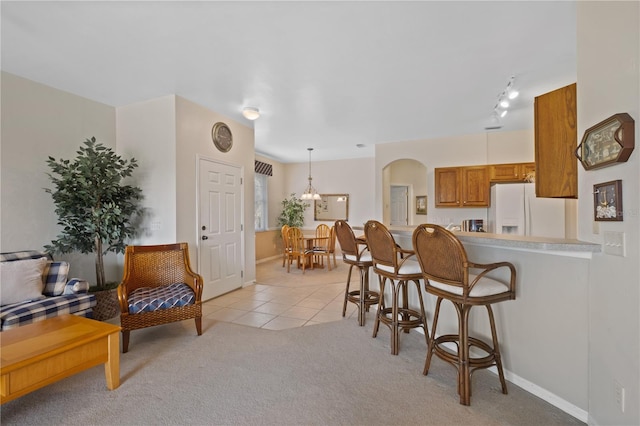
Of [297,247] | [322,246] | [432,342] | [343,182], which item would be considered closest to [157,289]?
[432,342]

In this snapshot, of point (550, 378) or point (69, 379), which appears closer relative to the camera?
point (550, 378)

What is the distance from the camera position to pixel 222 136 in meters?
4.10

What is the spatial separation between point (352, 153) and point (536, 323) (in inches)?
211

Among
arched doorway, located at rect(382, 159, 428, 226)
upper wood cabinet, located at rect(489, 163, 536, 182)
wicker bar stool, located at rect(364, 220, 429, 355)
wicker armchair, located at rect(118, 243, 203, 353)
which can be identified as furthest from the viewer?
arched doorway, located at rect(382, 159, 428, 226)

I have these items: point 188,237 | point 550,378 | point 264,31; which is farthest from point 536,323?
point 188,237

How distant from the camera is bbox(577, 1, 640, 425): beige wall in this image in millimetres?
1272

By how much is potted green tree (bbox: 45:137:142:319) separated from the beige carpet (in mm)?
1233

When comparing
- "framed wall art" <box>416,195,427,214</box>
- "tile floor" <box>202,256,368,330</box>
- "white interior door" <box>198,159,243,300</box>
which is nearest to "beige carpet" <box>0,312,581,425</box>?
"tile floor" <box>202,256,368,330</box>

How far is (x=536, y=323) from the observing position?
1836 millimetres

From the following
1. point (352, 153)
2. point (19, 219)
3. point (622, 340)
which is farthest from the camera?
point (352, 153)

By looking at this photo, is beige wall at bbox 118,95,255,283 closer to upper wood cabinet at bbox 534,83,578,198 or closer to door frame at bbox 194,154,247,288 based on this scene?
door frame at bbox 194,154,247,288

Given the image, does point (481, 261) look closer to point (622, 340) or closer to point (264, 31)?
point (622, 340)

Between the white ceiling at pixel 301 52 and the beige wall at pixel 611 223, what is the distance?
0.64 meters

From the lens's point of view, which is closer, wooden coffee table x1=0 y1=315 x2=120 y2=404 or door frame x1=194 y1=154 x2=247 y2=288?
wooden coffee table x1=0 y1=315 x2=120 y2=404
